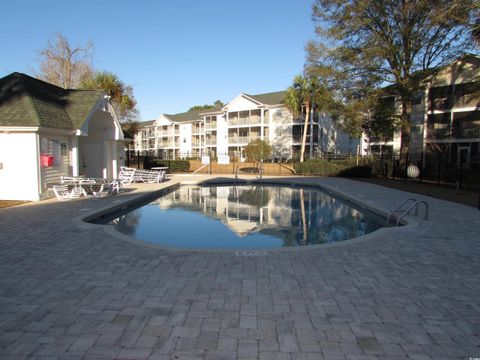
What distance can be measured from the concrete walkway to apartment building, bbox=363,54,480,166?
2571 centimetres

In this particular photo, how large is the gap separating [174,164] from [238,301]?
94.9 ft

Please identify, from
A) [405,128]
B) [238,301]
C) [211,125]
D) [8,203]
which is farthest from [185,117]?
[238,301]

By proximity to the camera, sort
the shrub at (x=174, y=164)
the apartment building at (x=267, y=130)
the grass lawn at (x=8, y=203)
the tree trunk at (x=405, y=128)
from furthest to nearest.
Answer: the apartment building at (x=267, y=130), the shrub at (x=174, y=164), the tree trunk at (x=405, y=128), the grass lawn at (x=8, y=203)

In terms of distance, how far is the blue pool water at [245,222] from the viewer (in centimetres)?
843

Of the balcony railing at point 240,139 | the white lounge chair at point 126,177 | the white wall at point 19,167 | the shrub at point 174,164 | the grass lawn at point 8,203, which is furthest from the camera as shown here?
the balcony railing at point 240,139

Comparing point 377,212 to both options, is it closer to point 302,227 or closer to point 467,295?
point 302,227

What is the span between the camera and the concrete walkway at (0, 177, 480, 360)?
301 cm

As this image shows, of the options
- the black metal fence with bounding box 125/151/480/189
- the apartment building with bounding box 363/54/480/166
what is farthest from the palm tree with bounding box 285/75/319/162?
the black metal fence with bounding box 125/151/480/189

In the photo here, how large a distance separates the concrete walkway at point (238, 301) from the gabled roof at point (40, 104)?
771cm

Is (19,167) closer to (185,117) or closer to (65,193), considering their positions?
(65,193)

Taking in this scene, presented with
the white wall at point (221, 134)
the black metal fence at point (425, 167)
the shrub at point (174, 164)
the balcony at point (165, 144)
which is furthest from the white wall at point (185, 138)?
the black metal fence at point (425, 167)

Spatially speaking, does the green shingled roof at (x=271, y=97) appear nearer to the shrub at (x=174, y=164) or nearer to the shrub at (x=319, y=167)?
the shrub at (x=319, y=167)

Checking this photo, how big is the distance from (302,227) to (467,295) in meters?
5.75

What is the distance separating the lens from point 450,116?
30.8 m
